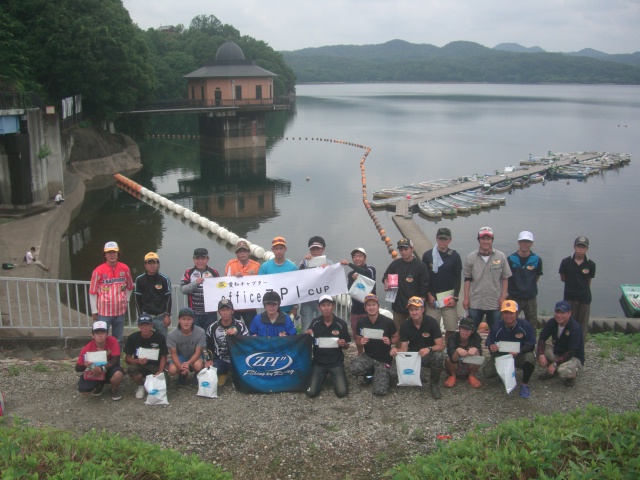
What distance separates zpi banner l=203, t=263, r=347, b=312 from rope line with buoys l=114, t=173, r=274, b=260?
43.1ft

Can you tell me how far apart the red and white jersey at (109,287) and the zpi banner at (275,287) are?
132 cm

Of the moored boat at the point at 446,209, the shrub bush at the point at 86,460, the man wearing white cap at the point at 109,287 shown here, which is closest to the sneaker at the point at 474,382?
the shrub bush at the point at 86,460

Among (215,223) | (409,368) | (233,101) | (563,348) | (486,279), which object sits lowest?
(215,223)

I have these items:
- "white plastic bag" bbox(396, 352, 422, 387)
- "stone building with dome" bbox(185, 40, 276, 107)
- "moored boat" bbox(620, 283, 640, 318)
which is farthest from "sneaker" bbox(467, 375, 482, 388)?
"stone building with dome" bbox(185, 40, 276, 107)


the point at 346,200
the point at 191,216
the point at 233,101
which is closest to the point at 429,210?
the point at 346,200

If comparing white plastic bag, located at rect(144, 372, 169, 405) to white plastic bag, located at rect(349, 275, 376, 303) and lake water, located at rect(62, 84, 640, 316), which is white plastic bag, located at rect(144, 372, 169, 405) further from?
lake water, located at rect(62, 84, 640, 316)

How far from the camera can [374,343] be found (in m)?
9.10

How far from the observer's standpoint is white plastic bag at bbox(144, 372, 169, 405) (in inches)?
336

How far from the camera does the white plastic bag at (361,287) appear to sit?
9.84 m

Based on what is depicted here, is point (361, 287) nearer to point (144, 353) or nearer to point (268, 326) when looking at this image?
point (268, 326)

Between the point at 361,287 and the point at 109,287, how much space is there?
3961 millimetres

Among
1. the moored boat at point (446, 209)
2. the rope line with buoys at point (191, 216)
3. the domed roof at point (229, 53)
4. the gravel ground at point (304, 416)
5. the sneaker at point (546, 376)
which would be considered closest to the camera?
the gravel ground at point (304, 416)

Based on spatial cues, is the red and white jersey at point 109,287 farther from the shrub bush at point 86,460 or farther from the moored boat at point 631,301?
the moored boat at point 631,301

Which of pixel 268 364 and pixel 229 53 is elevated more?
pixel 229 53
